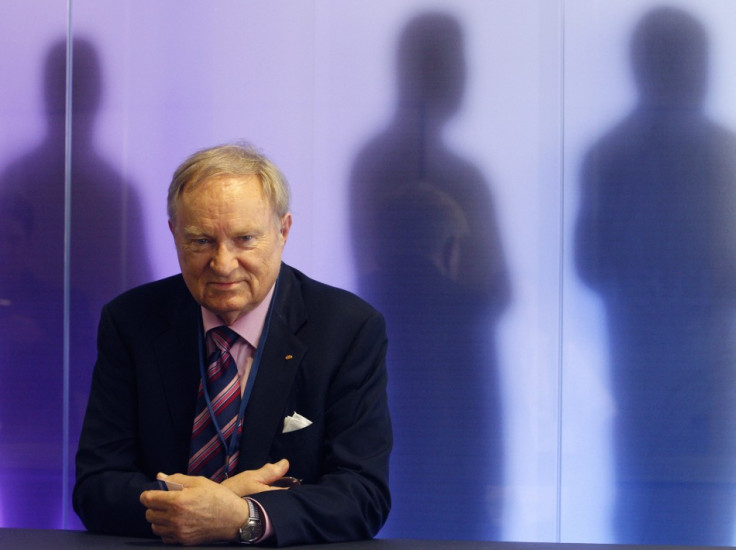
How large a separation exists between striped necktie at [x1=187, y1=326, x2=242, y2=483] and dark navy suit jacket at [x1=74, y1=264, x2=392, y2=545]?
0.03m

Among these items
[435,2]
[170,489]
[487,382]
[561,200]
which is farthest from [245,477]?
[435,2]

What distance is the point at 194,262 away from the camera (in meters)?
1.85

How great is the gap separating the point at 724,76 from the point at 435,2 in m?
1.04

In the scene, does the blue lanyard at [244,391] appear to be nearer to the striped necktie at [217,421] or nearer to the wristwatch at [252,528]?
the striped necktie at [217,421]

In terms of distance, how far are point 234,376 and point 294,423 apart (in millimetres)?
161

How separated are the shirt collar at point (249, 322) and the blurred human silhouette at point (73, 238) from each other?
4.87 feet

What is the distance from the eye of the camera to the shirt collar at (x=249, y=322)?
1949mm

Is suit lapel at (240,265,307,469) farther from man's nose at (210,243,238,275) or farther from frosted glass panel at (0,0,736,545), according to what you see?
frosted glass panel at (0,0,736,545)

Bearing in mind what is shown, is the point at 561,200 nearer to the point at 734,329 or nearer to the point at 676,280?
the point at 676,280

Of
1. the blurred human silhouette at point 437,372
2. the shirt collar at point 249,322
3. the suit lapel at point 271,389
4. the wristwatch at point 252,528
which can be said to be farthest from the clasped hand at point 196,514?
the blurred human silhouette at point 437,372

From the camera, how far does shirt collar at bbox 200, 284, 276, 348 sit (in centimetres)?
195

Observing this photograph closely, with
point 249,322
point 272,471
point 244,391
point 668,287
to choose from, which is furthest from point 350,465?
point 668,287

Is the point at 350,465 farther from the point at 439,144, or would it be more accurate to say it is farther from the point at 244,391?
the point at 439,144

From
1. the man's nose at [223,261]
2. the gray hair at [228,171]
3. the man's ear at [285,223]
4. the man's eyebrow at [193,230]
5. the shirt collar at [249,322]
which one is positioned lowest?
the shirt collar at [249,322]
